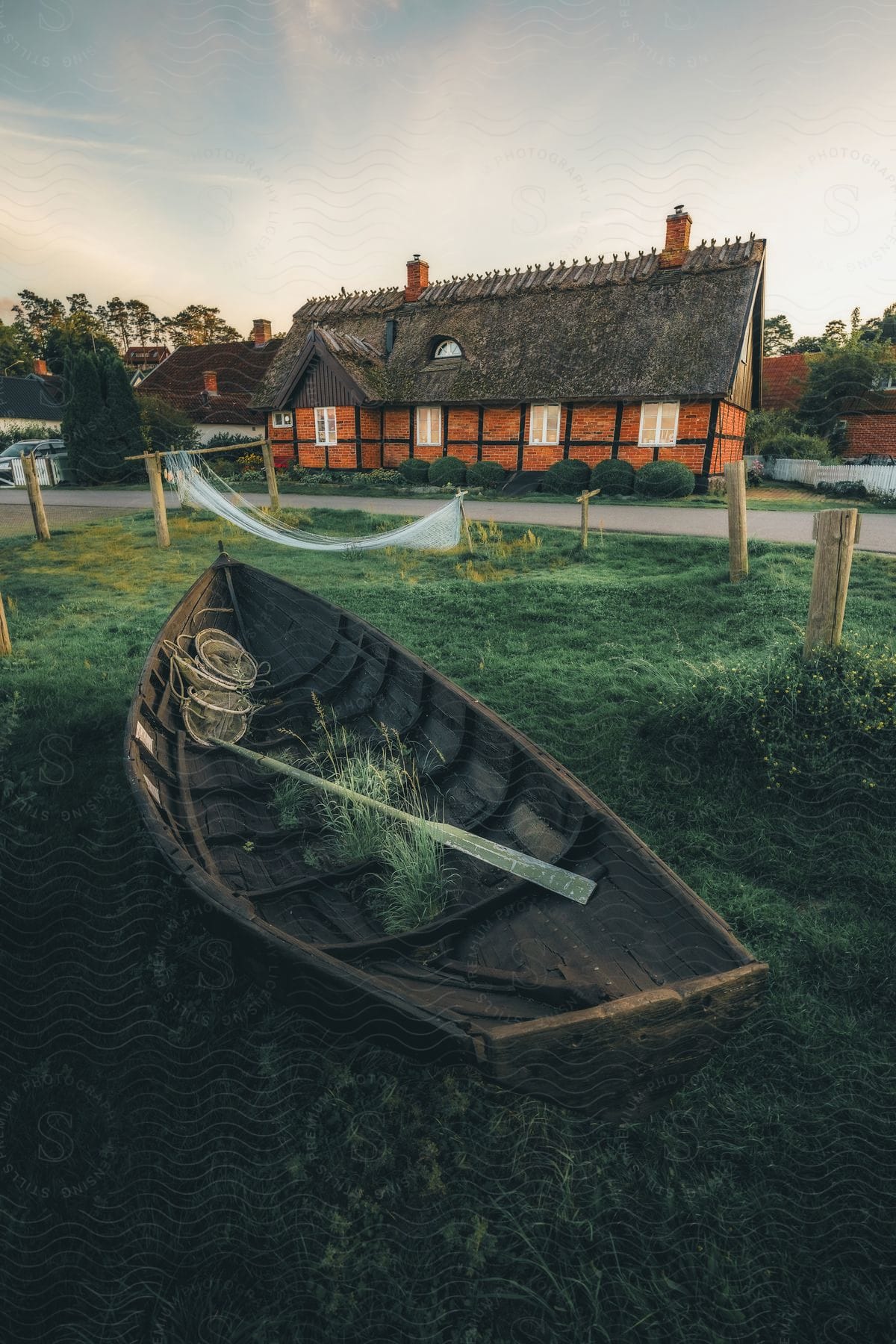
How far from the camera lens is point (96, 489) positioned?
21594 millimetres

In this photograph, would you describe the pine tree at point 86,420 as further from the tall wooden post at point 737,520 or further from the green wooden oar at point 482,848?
the green wooden oar at point 482,848

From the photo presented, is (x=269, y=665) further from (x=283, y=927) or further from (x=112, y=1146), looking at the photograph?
(x=112, y=1146)

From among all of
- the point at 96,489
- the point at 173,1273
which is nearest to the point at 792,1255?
the point at 173,1273

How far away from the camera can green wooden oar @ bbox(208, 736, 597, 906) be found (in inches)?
115

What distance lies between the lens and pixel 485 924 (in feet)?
9.77

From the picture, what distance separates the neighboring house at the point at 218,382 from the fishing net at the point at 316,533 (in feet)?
50.7

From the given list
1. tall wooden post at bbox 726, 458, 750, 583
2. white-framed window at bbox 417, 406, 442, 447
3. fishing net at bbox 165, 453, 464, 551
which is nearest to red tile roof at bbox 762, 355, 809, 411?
white-framed window at bbox 417, 406, 442, 447

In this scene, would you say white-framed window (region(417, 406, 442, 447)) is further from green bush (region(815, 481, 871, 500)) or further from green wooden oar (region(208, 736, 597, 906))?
green wooden oar (region(208, 736, 597, 906))

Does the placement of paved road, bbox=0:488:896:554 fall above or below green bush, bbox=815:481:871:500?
below

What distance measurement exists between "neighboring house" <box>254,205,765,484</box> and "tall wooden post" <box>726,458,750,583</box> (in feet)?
31.0

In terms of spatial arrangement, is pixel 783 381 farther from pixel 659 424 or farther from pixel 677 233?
pixel 659 424

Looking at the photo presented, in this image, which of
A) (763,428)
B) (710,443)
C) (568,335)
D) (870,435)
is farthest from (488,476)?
(870,435)

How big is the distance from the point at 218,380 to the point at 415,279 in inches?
489

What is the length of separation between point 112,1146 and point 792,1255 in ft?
8.30
